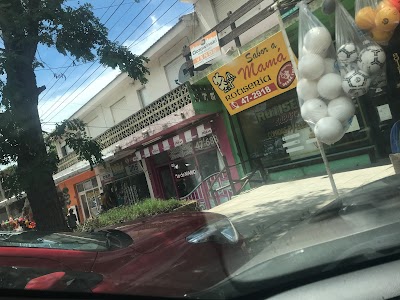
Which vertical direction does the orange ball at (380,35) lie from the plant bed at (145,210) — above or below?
above

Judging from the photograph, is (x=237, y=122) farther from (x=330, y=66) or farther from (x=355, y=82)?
(x=355, y=82)

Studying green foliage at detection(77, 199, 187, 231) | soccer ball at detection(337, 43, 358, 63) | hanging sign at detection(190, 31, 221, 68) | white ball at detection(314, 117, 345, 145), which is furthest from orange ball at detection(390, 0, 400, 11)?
green foliage at detection(77, 199, 187, 231)

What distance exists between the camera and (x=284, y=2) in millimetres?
5117

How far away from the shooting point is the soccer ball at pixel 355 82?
4.74 m

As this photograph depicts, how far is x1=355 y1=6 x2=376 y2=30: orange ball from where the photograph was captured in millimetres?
4910

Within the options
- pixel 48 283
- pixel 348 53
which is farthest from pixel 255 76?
pixel 48 283

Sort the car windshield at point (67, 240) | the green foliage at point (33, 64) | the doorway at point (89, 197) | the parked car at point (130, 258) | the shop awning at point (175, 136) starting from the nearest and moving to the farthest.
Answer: the parked car at point (130, 258) → the car windshield at point (67, 240) → the green foliage at point (33, 64) → the shop awning at point (175, 136) → the doorway at point (89, 197)

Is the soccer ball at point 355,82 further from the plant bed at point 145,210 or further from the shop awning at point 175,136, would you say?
the shop awning at point 175,136

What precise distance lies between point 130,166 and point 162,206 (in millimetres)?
5132

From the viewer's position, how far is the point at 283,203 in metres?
6.57

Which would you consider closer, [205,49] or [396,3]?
[396,3]

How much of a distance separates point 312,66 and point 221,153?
663 cm

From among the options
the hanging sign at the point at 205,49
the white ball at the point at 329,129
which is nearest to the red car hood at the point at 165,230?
the white ball at the point at 329,129

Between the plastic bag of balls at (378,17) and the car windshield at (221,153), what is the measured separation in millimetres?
17
